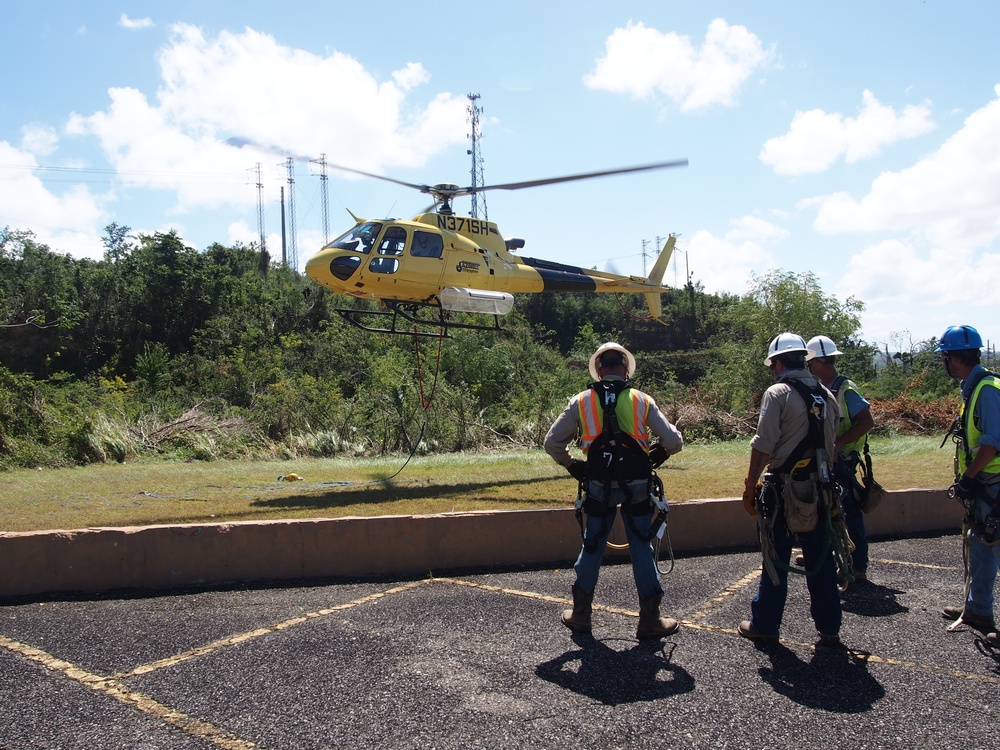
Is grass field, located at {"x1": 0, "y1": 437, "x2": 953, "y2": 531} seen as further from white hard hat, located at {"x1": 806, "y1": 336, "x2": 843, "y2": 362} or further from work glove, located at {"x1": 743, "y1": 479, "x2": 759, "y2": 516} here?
work glove, located at {"x1": 743, "y1": 479, "x2": 759, "y2": 516}

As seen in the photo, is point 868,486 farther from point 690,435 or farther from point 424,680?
point 690,435

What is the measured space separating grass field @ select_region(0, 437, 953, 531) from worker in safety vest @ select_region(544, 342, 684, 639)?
3.65 metres

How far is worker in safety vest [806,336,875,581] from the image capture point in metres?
6.25

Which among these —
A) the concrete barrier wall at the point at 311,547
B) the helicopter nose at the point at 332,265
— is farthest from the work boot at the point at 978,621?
the helicopter nose at the point at 332,265

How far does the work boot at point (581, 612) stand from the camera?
5.09 metres

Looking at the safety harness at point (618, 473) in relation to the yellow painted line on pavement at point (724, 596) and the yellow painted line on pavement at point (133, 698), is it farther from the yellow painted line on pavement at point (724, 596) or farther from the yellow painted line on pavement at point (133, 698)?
the yellow painted line on pavement at point (133, 698)

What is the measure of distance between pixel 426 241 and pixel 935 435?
1390 cm

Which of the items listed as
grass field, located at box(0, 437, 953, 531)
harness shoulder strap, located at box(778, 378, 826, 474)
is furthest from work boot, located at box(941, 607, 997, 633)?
grass field, located at box(0, 437, 953, 531)

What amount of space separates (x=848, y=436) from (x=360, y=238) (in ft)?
28.9

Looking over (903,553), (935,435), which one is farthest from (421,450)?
(935,435)

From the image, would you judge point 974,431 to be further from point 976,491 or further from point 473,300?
point 473,300

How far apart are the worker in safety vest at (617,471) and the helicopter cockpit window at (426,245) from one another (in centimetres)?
844

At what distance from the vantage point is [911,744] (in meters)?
3.60

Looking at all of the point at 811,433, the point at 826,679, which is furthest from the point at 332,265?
the point at 826,679
